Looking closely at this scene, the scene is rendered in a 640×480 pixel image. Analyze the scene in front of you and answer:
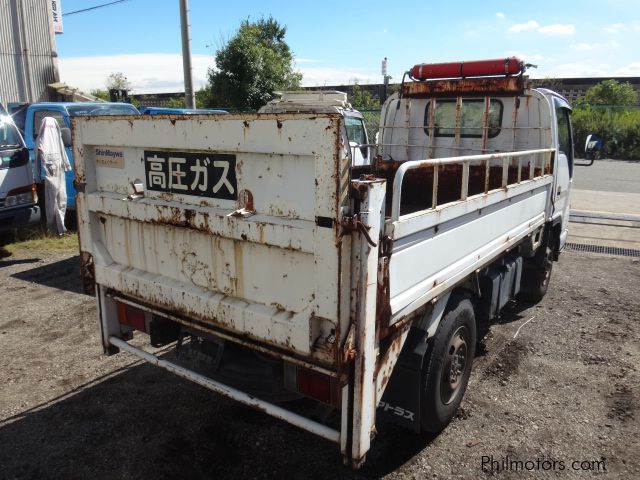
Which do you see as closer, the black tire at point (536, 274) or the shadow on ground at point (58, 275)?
→ the black tire at point (536, 274)

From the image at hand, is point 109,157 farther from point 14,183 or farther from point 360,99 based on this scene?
point 360,99

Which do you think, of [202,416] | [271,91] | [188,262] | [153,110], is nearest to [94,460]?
[202,416]

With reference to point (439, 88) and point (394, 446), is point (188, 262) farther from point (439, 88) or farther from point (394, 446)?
point (439, 88)

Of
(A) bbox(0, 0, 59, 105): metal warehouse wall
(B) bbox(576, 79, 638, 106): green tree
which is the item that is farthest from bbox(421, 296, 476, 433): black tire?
(B) bbox(576, 79, 638, 106): green tree

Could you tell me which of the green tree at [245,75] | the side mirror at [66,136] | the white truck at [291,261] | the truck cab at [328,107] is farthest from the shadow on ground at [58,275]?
the green tree at [245,75]

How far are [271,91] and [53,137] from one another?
40.0ft

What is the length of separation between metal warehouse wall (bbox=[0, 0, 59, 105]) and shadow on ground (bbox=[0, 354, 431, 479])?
58.5ft

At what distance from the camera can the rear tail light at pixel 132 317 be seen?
324cm

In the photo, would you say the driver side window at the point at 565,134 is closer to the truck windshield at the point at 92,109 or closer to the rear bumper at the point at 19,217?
the truck windshield at the point at 92,109

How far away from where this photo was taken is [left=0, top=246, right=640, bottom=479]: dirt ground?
295cm

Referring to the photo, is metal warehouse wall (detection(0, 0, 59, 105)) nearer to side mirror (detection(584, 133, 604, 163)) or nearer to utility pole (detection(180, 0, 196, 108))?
utility pole (detection(180, 0, 196, 108))

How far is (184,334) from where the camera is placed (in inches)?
123

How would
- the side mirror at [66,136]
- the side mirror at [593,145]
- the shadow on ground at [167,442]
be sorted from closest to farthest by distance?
1. the shadow on ground at [167,442]
2. the side mirror at [593,145]
3. the side mirror at [66,136]

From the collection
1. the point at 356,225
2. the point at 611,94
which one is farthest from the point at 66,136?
the point at 611,94
